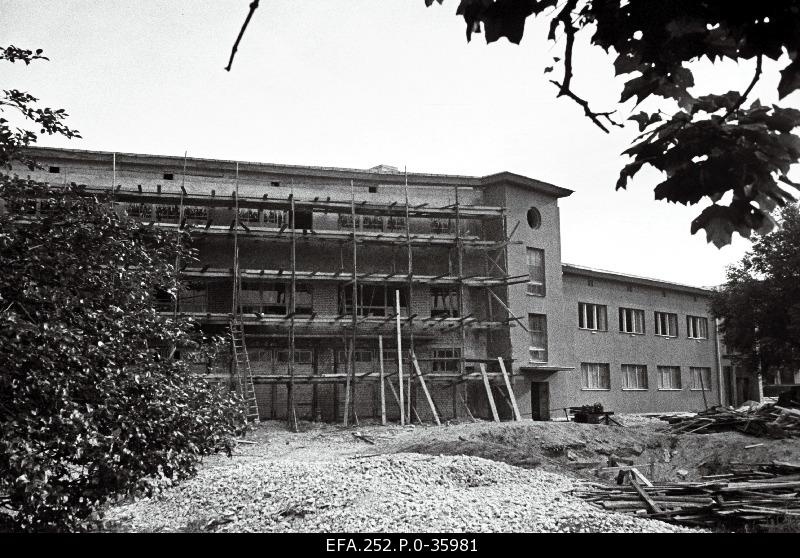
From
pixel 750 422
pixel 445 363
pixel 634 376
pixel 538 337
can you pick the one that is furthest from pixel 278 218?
pixel 634 376

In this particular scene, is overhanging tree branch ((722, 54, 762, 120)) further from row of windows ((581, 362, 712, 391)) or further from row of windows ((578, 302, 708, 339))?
row of windows ((578, 302, 708, 339))

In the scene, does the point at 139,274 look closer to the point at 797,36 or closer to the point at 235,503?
the point at 235,503

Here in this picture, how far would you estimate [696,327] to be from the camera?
156 feet

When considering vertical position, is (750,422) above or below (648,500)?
above

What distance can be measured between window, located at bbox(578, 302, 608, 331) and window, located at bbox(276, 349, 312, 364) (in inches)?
605

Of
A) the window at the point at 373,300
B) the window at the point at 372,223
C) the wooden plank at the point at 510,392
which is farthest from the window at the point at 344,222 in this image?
the wooden plank at the point at 510,392

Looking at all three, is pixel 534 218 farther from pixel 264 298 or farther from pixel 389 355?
pixel 264 298

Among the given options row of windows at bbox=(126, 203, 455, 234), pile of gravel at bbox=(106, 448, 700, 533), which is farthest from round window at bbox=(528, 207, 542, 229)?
pile of gravel at bbox=(106, 448, 700, 533)

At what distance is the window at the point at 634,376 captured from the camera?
41.5 m

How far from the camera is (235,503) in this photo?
14.2 meters

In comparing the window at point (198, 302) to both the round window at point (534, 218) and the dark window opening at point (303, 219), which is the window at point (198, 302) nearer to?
the dark window opening at point (303, 219)

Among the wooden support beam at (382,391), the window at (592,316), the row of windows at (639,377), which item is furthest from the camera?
the window at (592,316)

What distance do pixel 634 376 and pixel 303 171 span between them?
845 inches

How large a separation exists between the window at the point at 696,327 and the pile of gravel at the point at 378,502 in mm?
32743
